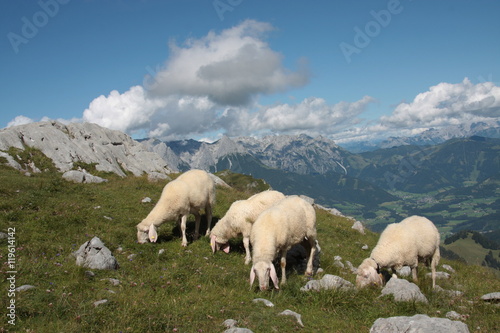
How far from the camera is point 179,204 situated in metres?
15.5

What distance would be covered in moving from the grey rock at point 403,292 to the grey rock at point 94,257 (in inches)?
370

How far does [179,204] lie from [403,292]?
10.6m

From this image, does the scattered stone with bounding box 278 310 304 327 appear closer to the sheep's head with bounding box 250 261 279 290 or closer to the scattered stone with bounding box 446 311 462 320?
the sheep's head with bounding box 250 261 279 290

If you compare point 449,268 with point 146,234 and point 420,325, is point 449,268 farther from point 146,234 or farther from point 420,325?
point 146,234

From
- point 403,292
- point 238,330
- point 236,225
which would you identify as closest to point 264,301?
point 238,330

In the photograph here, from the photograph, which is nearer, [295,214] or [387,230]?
[295,214]

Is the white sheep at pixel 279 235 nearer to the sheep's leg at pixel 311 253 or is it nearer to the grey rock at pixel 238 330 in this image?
the sheep's leg at pixel 311 253

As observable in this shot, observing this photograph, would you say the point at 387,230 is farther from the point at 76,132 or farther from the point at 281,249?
the point at 76,132

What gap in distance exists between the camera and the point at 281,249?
38.6 ft

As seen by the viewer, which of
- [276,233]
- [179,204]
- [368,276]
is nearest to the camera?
[368,276]

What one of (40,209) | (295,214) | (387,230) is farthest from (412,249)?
(40,209)

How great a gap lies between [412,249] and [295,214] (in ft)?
17.6

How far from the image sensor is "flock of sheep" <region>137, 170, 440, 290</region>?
36.8ft

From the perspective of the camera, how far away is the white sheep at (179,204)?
14461 millimetres
